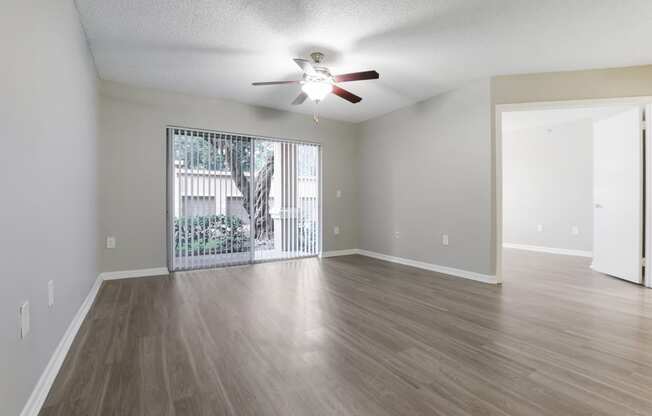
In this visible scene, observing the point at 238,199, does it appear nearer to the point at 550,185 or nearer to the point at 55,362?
the point at 55,362

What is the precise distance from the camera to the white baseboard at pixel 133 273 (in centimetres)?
365

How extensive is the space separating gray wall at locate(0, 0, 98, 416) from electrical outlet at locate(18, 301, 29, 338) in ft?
0.11

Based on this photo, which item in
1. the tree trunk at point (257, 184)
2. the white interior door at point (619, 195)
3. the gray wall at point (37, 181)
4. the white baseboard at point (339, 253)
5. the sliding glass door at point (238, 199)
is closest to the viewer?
the gray wall at point (37, 181)

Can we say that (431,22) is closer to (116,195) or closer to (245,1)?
(245,1)

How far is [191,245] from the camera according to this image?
4.21 metres

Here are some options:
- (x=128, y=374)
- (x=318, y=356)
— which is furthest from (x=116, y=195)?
(x=318, y=356)

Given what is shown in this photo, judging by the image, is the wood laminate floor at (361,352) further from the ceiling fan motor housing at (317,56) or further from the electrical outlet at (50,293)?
the ceiling fan motor housing at (317,56)

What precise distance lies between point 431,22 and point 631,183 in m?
3.21

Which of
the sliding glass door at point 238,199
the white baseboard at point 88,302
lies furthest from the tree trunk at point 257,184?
the white baseboard at point 88,302

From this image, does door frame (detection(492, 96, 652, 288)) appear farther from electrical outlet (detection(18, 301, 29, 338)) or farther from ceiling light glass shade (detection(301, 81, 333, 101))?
electrical outlet (detection(18, 301, 29, 338))

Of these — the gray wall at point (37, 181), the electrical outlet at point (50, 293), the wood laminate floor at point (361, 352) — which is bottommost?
the wood laminate floor at point (361, 352)

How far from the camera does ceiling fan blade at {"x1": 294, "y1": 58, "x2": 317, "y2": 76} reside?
2.58 m

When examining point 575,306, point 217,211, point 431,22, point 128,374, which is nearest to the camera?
point 128,374

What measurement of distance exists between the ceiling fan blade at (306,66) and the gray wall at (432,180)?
207 centimetres
